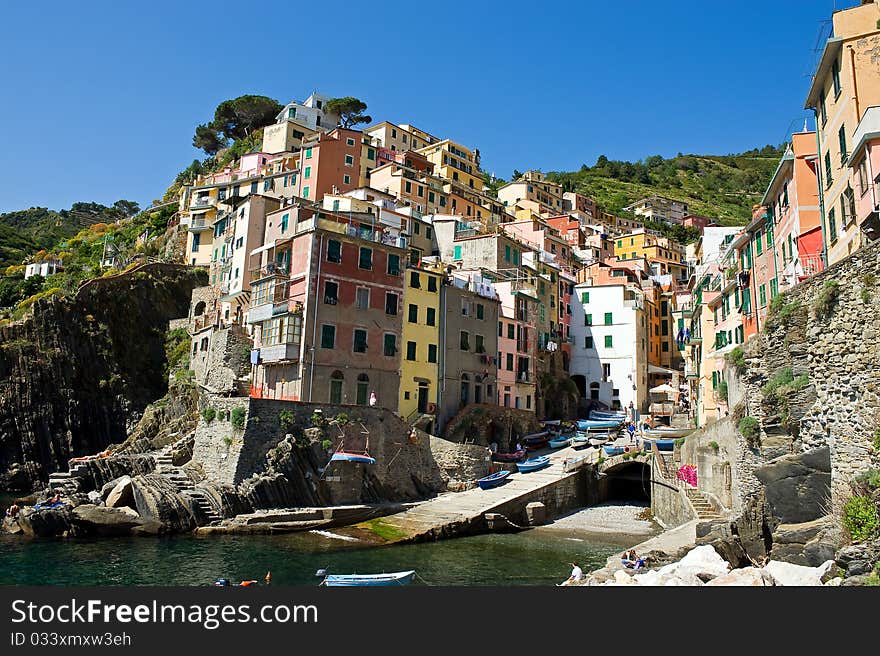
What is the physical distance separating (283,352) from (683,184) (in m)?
165

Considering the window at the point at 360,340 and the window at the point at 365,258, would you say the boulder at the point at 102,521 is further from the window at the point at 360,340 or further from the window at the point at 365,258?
the window at the point at 365,258

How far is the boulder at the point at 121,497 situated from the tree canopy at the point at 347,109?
78.9 metres

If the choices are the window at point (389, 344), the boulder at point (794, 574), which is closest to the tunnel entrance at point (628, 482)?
the window at point (389, 344)

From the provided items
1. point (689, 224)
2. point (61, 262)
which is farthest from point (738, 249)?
point (689, 224)

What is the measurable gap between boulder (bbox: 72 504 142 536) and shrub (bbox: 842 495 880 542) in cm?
3187

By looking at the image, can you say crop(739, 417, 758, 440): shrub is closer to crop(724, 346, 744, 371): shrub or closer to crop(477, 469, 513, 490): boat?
crop(724, 346, 744, 371): shrub

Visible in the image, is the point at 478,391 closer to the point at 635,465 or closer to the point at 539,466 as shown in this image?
the point at 539,466

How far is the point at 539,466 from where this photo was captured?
1797 inches

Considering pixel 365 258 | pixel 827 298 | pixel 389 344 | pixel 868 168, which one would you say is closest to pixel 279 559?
pixel 389 344

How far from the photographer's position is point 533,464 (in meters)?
45.5

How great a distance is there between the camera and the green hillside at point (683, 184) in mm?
152875

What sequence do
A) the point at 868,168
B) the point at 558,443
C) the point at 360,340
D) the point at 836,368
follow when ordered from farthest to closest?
the point at 558,443, the point at 360,340, the point at 868,168, the point at 836,368

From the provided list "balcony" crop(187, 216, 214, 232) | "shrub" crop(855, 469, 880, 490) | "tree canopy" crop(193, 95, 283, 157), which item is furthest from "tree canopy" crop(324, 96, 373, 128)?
"shrub" crop(855, 469, 880, 490)

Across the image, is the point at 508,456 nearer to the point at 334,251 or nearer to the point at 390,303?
the point at 390,303
